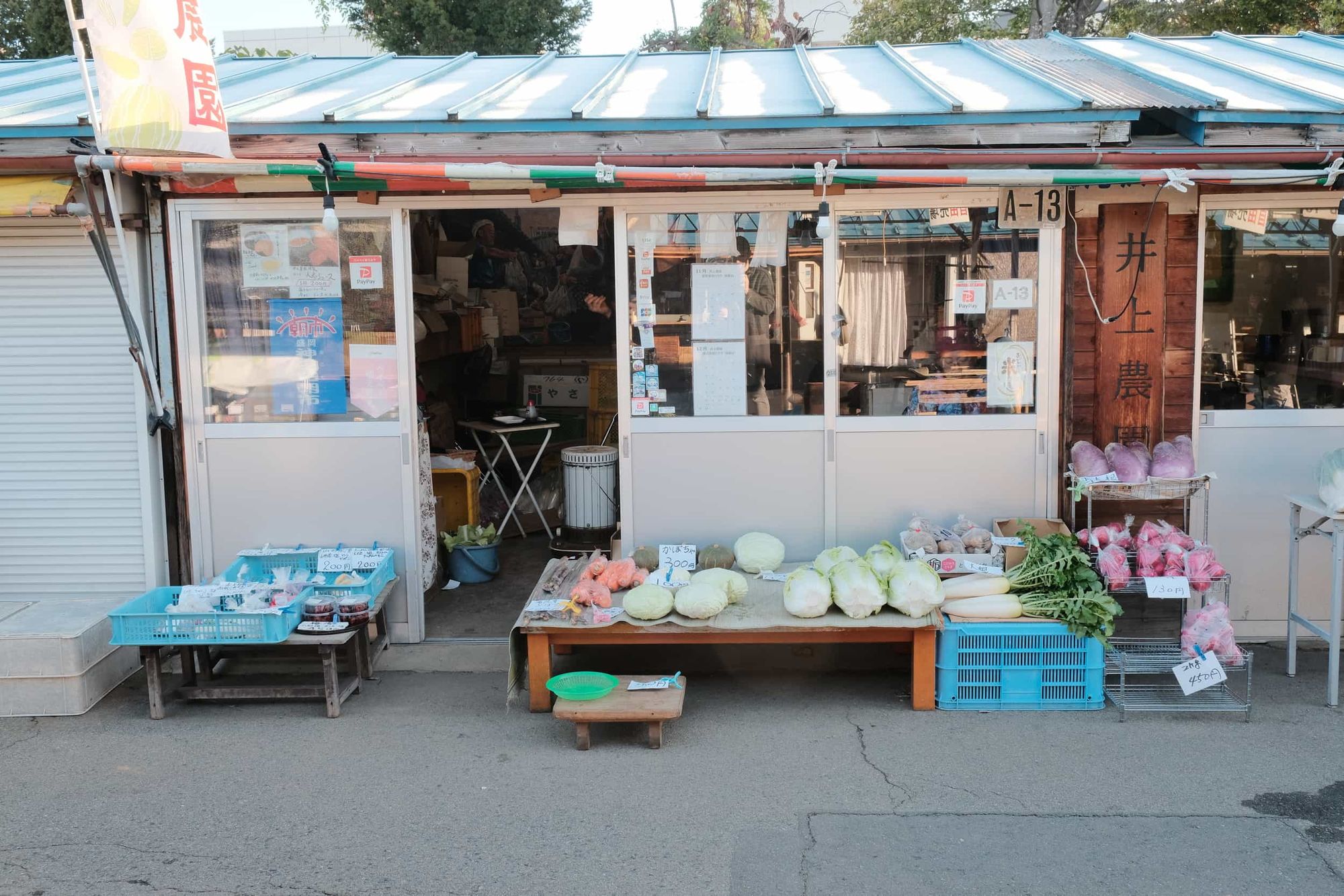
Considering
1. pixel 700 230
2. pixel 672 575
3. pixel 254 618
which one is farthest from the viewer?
pixel 700 230

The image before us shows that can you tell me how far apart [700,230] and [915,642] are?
9.64ft

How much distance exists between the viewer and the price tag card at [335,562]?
6.82 m

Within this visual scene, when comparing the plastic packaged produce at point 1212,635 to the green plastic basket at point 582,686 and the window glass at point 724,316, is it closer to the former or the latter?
the window glass at point 724,316

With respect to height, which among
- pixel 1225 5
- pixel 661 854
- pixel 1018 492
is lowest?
pixel 661 854

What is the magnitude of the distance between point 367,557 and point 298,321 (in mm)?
1658

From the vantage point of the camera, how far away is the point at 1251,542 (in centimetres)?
694

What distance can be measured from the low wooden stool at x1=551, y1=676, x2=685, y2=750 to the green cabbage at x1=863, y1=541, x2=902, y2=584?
1342 millimetres

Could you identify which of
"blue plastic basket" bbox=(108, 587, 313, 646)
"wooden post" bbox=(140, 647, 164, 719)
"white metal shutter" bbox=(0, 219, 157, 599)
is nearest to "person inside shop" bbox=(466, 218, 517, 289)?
"white metal shutter" bbox=(0, 219, 157, 599)

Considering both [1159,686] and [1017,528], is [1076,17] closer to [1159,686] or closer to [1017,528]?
[1017,528]

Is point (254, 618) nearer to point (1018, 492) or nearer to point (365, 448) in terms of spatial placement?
point (365, 448)

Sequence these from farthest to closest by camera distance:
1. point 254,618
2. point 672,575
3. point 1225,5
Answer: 1. point 1225,5
2. point 672,575
3. point 254,618

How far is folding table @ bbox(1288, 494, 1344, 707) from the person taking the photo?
5.90m

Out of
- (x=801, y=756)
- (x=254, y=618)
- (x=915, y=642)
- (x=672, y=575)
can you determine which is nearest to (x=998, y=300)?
(x=915, y=642)

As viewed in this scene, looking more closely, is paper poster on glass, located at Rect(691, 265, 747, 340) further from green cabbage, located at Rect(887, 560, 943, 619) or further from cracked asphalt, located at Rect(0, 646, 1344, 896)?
cracked asphalt, located at Rect(0, 646, 1344, 896)
